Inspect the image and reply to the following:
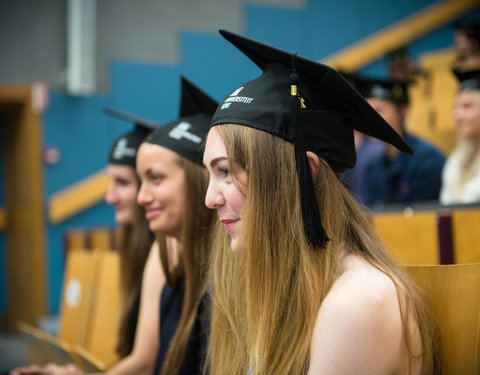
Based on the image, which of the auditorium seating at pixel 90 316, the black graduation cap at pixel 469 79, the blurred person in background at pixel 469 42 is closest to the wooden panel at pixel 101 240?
the auditorium seating at pixel 90 316

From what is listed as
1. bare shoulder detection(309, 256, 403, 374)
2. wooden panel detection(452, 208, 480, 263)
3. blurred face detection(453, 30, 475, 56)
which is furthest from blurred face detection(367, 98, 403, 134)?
bare shoulder detection(309, 256, 403, 374)

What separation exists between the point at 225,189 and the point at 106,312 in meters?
2.00

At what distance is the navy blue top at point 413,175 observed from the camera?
376 centimetres

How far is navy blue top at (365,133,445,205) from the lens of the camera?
3.76 m

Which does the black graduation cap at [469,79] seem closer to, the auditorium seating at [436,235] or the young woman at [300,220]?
the auditorium seating at [436,235]

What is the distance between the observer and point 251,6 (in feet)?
22.5

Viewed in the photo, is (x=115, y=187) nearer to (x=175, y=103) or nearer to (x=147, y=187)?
(x=147, y=187)

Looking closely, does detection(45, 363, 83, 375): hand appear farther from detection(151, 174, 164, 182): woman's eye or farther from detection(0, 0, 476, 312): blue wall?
detection(0, 0, 476, 312): blue wall

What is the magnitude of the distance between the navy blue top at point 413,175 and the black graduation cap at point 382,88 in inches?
18.6

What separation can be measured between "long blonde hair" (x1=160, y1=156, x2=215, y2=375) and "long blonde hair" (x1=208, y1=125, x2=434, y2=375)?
0.61 meters

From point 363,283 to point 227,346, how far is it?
469 millimetres

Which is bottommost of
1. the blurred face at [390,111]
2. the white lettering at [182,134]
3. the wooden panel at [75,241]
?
the wooden panel at [75,241]

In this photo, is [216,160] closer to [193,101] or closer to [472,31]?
[193,101]

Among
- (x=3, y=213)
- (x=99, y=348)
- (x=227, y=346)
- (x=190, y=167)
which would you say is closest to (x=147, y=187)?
(x=190, y=167)
